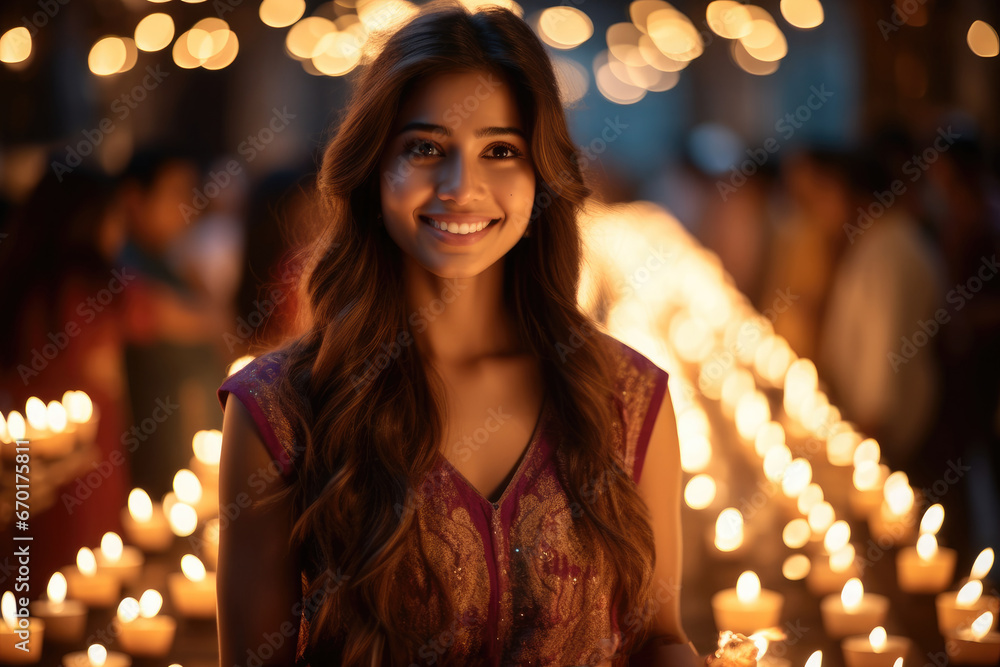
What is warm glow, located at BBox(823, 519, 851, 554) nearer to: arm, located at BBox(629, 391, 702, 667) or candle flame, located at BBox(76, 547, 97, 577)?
arm, located at BBox(629, 391, 702, 667)

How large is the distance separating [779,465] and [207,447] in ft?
8.12

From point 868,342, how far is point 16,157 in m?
4.40

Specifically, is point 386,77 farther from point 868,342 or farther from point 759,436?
point 868,342

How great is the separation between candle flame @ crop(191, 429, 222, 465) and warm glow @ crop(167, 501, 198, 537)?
44 centimetres

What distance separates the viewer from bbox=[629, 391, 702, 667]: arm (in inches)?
65.1

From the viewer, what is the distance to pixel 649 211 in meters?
8.95

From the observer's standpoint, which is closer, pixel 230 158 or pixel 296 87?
pixel 230 158

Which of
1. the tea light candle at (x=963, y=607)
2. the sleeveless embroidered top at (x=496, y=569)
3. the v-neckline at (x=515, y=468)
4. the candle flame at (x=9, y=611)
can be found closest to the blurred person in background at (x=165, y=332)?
the candle flame at (x=9, y=611)

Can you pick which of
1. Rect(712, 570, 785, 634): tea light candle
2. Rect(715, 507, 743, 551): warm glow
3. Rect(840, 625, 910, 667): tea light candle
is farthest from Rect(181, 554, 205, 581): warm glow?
Rect(840, 625, 910, 667): tea light candle

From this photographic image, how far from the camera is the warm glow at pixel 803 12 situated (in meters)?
10.0

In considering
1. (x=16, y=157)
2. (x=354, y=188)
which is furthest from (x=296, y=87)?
(x=354, y=188)

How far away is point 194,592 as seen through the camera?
2.87 m

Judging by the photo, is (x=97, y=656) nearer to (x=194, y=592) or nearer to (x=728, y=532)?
(x=194, y=592)

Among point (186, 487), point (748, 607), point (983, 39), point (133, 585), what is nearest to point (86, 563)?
point (133, 585)
